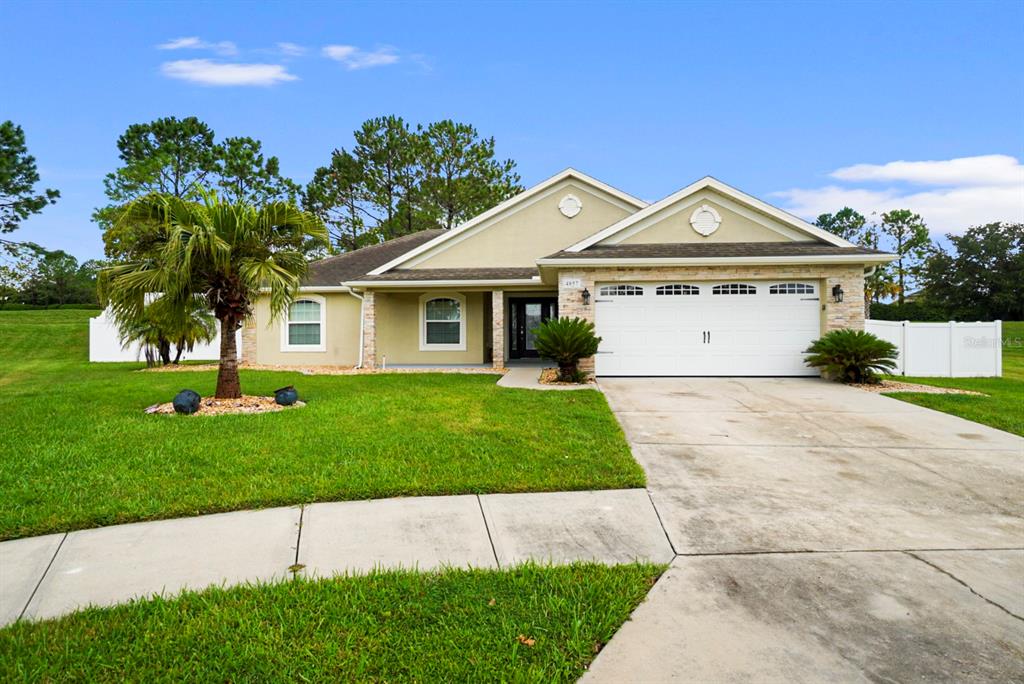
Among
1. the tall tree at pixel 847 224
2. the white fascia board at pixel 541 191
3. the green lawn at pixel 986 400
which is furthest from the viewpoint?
the tall tree at pixel 847 224

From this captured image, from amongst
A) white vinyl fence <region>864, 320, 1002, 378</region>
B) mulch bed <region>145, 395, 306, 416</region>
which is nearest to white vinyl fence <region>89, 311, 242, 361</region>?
mulch bed <region>145, 395, 306, 416</region>

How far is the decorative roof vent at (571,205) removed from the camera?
16.1 meters

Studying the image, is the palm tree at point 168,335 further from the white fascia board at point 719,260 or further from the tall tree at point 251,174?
the tall tree at point 251,174

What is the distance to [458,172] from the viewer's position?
1196 inches

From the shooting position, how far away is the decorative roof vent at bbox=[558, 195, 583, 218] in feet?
52.9

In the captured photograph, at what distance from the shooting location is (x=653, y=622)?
2730 millimetres

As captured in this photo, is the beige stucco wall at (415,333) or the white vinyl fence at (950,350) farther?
the beige stucco wall at (415,333)

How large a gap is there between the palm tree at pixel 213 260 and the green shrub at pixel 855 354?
1054 cm

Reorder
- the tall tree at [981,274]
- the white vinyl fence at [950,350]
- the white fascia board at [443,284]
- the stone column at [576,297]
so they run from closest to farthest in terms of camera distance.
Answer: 1. the stone column at [576,297]
2. the white vinyl fence at [950,350]
3. the white fascia board at [443,284]
4. the tall tree at [981,274]

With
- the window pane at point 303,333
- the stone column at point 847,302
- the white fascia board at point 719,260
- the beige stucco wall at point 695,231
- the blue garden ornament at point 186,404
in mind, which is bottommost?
the blue garden ornament at point 186,404

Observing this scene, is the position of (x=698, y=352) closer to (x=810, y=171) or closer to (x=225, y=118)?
(x=810, y=171)

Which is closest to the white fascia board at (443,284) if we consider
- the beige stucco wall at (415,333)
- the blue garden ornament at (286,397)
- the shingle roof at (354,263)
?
the shingle roof at (354,263)

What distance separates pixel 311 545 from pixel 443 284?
1184cm

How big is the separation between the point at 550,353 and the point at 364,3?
29.6 ft
